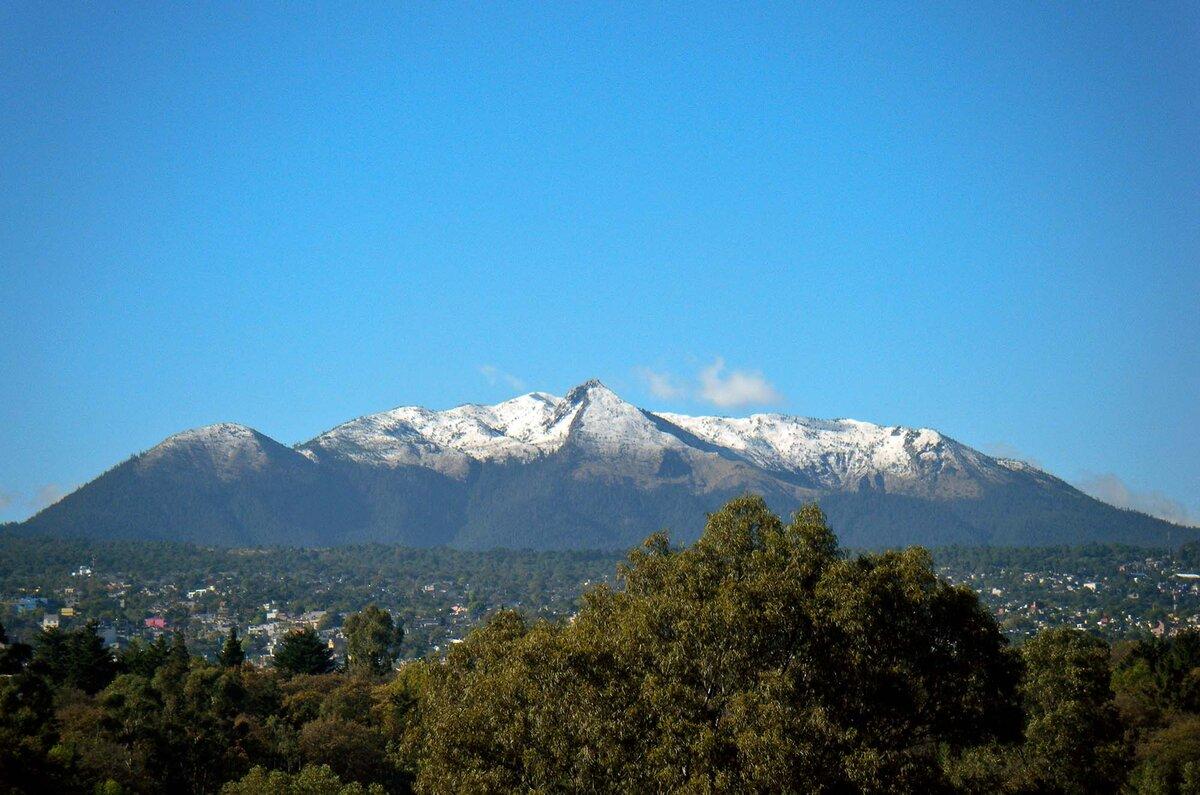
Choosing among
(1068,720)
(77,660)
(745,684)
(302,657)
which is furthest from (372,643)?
(745,684)

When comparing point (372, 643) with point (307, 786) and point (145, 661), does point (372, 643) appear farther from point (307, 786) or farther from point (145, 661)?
point (307, 786)

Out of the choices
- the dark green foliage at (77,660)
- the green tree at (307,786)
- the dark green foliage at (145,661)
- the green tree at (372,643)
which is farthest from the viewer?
the green tree at (372,643)

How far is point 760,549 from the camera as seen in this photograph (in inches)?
1448

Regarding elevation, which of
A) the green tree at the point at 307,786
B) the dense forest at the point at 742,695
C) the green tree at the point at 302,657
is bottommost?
the green tree at the point at 302,657

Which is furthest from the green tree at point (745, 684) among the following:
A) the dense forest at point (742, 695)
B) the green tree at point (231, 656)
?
the green tree at point (231, 656)

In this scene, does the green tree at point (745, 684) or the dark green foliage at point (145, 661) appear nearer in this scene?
the green tree at point (745, 684)

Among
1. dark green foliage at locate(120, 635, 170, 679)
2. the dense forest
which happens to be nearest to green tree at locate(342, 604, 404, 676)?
dark green foliage at locate(120, 635, 170, 679)

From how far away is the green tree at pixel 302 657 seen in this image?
99.9m

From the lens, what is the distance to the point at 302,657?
100875 mm

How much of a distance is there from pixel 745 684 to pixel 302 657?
74.2 meters

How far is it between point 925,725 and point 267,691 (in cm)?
5185

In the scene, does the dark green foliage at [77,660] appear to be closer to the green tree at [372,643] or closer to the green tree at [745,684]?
the green tree at [372,643]

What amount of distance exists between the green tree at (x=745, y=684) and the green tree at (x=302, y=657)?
66270 mm

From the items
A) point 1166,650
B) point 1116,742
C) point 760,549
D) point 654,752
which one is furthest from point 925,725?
point 1166,650
